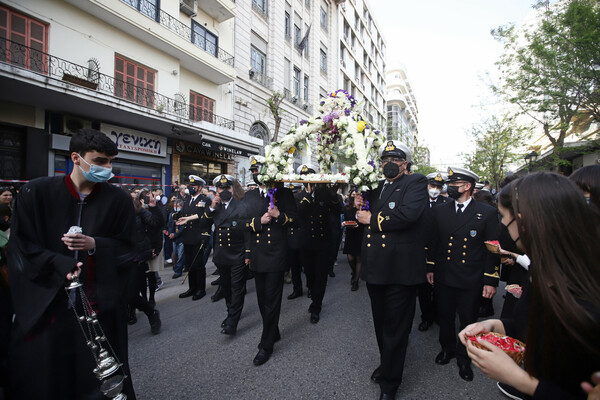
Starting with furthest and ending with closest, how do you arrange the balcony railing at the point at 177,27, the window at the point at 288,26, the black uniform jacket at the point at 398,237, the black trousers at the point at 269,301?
the window at the point at 288,26, the balcony railing at the point at 177,27, the black trousers at the point at 269,301, the black uniform jacket at the point at 398,237

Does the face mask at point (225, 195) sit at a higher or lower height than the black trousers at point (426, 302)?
higher

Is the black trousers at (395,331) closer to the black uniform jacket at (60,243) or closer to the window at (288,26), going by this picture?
the black uniform jacket at (60,243)

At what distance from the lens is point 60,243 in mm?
2012

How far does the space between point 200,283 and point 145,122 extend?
9017mm

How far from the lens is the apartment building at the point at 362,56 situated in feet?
102

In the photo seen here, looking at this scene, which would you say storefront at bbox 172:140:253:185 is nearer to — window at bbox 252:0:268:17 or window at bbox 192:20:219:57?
window at bbox 192:20:219:57

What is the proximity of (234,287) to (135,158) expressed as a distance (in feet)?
35.4

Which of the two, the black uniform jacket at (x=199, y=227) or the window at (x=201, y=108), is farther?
the window at (x=201, y=108)

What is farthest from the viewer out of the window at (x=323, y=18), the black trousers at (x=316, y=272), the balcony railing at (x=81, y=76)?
the window at (x=323, y=18)

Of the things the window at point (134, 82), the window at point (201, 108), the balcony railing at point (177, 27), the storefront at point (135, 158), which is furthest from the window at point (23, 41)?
the window at point (201, 108)

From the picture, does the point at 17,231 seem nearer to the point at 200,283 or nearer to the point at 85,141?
the point at 85,141

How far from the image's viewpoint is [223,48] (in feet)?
53.4

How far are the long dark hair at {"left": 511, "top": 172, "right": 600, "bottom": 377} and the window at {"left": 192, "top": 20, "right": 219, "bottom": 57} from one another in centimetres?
1694

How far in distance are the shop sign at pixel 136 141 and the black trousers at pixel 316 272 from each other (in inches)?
408
